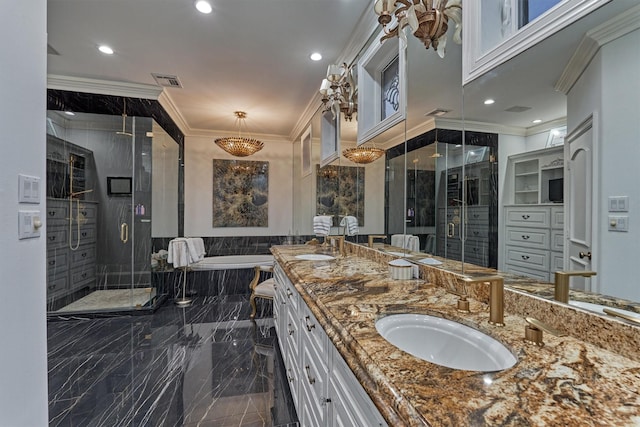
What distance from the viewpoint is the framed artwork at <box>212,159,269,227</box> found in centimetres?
537

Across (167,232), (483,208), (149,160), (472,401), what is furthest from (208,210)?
(472,401)

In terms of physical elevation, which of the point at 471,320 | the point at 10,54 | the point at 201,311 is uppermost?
the point at 10,54

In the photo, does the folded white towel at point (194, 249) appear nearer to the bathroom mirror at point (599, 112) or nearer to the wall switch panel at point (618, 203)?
the bathroom mirror at point (599, 112)

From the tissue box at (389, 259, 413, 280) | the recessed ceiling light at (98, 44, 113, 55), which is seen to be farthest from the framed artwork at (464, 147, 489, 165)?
the recessed ceiling light at (98, 44, 113, 55)

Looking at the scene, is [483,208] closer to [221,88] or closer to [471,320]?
[471,320]

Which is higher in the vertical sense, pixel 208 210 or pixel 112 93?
pixel 112 93

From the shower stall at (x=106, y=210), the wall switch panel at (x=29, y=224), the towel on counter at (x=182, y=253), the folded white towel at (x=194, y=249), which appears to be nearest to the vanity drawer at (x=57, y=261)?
the shower stall at (x=106, y=210)

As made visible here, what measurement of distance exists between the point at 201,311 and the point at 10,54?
328 centimetres

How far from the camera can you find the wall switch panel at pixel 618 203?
0.72m

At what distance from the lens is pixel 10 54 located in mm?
1007

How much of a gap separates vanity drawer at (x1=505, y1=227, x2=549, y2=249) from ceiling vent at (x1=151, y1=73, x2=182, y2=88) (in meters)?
3.66

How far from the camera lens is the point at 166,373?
223 centimetres

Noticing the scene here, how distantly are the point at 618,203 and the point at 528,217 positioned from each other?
0.30 m

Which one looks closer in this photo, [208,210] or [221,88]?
[221,88]
